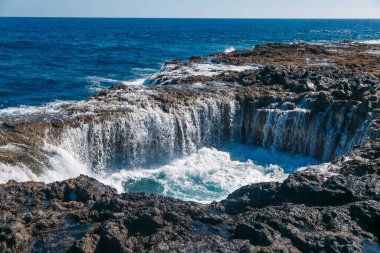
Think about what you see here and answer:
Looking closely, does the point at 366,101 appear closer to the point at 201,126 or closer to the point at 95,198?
the point at 201,126

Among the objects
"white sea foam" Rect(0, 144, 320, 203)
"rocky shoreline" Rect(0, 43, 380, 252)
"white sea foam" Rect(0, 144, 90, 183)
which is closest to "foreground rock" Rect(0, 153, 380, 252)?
"rocky shoreline" Rect(0, 43, 380, 252)

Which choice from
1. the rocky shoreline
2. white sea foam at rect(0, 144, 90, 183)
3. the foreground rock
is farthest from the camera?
white sea foam at rect(0, 144, 90, 183)

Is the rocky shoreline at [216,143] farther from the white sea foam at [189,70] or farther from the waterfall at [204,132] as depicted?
the white sea foam at [189,70]

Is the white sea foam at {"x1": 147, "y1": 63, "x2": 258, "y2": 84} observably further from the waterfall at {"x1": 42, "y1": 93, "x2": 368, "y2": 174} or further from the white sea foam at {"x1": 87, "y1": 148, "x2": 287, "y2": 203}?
the white sea foam at {"x1": 87, "y1": 148, "x2": 287, "y2": 203}

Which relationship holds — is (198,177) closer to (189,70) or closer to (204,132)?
(204,132)

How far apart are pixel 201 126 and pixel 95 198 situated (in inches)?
559

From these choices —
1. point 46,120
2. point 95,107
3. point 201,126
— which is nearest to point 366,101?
point 201,126

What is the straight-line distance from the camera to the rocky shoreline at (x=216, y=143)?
11703mm

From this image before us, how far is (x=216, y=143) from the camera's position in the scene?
93.2 ft

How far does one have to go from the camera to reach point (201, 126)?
27.9 metres

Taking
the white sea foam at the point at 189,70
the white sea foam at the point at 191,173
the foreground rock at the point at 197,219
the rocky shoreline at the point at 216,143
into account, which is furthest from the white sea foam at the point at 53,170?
the white sea foam at the point at 189,70

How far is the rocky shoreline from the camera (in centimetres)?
1170

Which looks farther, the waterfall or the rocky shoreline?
the waterfall

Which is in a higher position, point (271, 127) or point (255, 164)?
point (271, 127)
